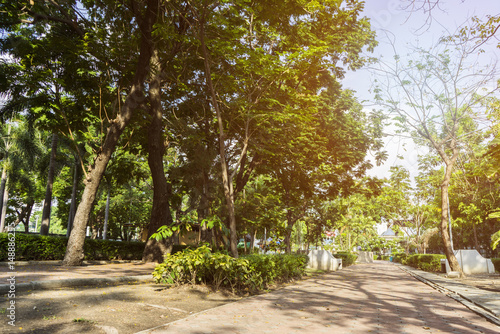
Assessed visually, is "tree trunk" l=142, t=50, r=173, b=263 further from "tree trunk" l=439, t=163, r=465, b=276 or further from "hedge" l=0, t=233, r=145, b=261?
"tree trunk" l=439, t=163, r=465, b=276

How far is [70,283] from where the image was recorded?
7.76m

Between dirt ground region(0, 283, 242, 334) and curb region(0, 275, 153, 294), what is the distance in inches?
9.0

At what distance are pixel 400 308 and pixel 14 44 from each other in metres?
16.2

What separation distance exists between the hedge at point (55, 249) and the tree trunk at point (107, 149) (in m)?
2.80

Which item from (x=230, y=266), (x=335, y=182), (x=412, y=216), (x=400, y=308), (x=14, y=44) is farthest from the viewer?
(x=412, y=216)

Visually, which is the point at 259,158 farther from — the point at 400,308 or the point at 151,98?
the point at 400,308

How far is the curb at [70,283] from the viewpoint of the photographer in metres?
6.50

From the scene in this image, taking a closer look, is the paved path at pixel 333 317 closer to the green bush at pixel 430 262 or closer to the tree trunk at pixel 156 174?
the tree trunk at pixel 156 174

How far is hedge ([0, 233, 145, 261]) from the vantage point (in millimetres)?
13938

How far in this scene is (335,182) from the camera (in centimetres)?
1973

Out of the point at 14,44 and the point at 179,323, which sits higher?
the point at 14,44

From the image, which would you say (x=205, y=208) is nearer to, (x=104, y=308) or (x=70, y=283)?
(x=70, y=283)

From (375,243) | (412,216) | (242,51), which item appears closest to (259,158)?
(242,51)

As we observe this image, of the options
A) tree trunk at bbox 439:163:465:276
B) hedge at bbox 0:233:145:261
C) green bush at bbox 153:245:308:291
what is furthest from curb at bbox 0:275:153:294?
tree trunk at bbox 439:163:465:276
